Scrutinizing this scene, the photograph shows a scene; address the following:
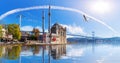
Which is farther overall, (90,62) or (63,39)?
(63,39)

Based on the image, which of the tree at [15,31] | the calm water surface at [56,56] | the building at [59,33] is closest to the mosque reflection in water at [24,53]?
the calm water surface at [56,56]

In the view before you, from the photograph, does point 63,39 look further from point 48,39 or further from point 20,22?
point 20,22

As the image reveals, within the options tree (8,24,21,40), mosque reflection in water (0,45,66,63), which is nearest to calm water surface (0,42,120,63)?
mosque reflection in water (0,45,66,63)

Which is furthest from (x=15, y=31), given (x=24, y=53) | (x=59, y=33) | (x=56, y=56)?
(x=56, y=56)

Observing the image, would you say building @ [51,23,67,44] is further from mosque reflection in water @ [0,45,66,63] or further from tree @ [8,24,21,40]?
mosque reflection in water @ [0,45,66,63]

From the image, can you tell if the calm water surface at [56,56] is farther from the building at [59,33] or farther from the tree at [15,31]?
the building at [59,33]

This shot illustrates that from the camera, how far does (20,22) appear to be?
24.1 metres

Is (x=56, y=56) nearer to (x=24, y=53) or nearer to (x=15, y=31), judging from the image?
(x=24, y=53)

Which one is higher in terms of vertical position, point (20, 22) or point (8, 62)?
point (20, 22)

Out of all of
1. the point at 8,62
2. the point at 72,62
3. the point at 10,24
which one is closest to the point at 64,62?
the point at 72,62

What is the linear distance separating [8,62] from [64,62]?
4.39 ft

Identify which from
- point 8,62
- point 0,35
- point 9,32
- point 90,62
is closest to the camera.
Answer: point 8,62

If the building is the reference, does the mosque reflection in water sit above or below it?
below

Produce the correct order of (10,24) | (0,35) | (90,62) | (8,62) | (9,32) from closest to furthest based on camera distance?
(8,62) → (90,62) → (0,35) → (10,24) → (9,32)
